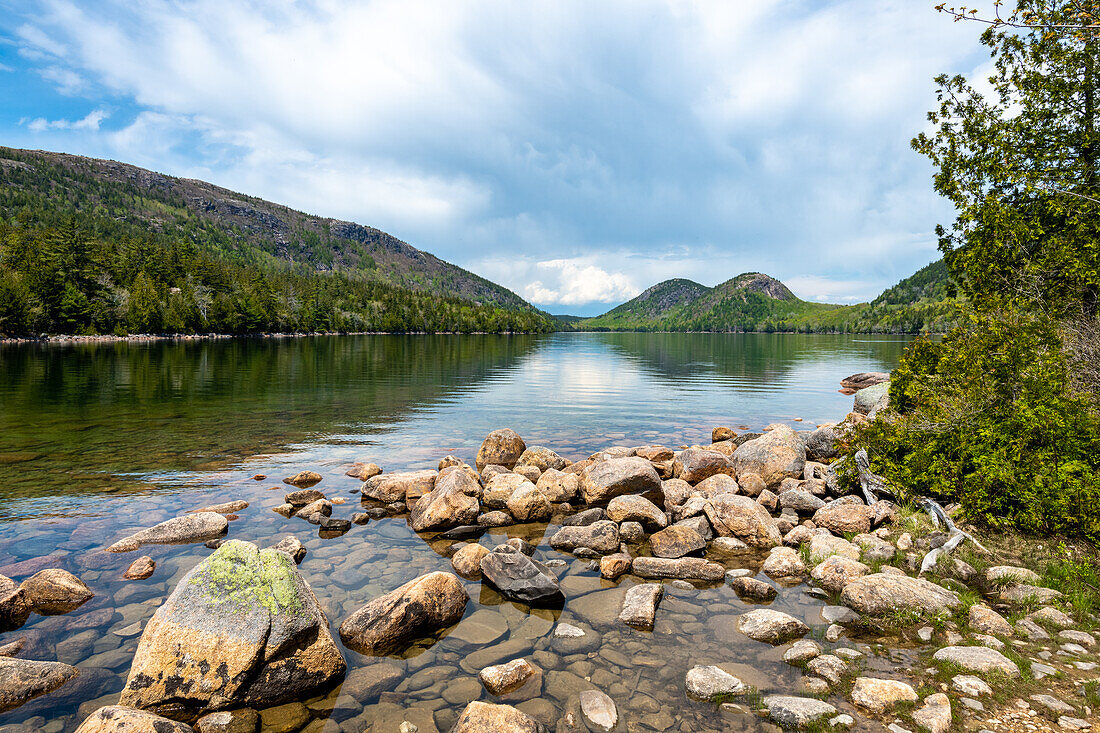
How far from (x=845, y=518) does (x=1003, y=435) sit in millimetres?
4181

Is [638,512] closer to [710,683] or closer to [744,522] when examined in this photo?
[744,522]

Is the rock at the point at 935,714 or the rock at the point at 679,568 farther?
the rock at the point at 679,568

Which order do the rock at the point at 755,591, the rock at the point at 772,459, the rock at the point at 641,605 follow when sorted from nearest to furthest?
the rock at the point at 641,605, the rock at the point at 755,591, the rock at the point at 772,459

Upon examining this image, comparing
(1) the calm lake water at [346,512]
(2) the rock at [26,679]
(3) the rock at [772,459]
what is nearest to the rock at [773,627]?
(1) the calm lake water at [346,512]

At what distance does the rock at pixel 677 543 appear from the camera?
41.9 ft

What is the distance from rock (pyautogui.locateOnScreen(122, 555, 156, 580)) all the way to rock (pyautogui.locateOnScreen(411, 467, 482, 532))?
6291 millimetres

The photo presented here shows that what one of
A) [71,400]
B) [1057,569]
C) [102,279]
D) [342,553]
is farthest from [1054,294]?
[102,279]

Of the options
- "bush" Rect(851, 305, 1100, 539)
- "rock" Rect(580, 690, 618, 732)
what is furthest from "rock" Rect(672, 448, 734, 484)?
"rock" Rect(580, 690, 618, 732)

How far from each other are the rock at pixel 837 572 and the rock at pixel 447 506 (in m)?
9.43

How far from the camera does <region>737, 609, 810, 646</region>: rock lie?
8.97 meters

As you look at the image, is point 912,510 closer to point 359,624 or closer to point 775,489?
point 775,489

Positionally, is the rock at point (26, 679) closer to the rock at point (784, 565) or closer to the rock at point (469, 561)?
the rock at point (469, 561)

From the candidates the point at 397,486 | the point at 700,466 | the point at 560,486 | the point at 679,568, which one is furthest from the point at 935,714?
the point at 397,486

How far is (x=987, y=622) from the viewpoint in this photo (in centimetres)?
849
